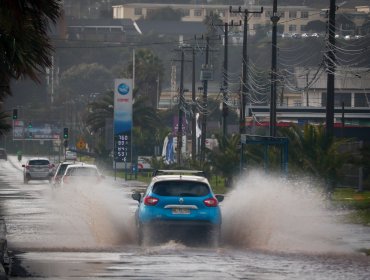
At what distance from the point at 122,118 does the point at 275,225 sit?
58250 millimetres

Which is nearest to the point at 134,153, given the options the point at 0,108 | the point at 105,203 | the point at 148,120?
the point at 148,120

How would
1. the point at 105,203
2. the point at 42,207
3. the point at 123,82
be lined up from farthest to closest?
the point at 123,82 → the point at 42,207 → the point at 105,203

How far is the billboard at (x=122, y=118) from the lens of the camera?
89.5 m

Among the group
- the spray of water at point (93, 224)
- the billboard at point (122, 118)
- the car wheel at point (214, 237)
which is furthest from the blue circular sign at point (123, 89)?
the car wheel at point (214, 237)

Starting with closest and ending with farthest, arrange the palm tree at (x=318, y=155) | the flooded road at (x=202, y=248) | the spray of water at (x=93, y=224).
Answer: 1. the flooded road at (x=202, y=248)
2. the spray of water at (x=93, y=224)
3. the palm tree at (x=318, y=155)

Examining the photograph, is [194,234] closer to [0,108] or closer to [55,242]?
[55,242]

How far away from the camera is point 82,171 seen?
172 ft

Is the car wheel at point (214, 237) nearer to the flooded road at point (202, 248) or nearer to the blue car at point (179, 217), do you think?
the blue car at point (179, 217)

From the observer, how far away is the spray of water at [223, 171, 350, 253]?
28.3 meters

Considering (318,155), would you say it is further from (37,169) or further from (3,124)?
(37,169)

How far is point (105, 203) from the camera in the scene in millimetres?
34875

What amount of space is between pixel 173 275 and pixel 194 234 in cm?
622

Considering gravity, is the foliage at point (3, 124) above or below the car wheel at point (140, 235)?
above

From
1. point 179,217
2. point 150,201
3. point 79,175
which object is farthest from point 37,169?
point 179,217
